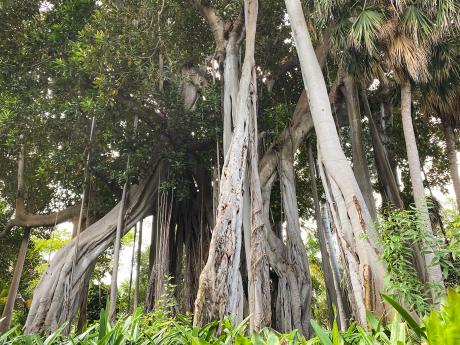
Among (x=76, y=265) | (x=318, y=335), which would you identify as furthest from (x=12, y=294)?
(x=318, y=335)

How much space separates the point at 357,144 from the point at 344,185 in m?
2.63

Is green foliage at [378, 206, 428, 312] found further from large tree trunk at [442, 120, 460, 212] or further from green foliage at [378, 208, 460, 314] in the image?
large tree trunk at [442, 120, 460, 212]

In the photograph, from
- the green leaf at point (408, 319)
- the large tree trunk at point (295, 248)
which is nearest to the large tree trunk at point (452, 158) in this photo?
the large tree trunk at point (295, 248)

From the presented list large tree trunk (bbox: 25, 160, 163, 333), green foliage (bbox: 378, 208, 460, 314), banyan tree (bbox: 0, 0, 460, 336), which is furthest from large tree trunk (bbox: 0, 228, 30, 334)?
green foliage (bbox: 378, 208, 460, 314)

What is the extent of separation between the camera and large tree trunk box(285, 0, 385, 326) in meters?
2.58

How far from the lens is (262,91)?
682cm

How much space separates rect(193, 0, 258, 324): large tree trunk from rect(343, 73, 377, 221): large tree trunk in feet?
7.06

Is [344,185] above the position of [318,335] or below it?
above

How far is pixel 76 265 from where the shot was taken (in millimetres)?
5402

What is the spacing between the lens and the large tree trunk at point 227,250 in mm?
2619

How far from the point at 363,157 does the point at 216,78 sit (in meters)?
2.95

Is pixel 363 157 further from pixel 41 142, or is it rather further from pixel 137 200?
pixel 41 142

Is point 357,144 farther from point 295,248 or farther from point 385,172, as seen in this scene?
point 295,248

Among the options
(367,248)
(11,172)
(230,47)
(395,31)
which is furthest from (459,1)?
(11,172)
